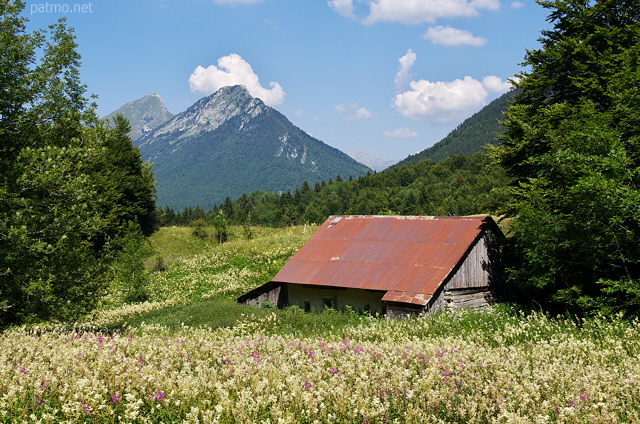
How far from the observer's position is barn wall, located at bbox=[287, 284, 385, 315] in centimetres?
2320

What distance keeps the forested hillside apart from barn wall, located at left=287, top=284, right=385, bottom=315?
298 feet

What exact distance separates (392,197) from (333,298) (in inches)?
5232

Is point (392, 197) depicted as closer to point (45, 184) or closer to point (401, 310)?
point (401, 310)

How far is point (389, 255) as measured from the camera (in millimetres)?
24328

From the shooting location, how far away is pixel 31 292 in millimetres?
13078

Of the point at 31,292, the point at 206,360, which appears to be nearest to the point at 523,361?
the point at 206,360

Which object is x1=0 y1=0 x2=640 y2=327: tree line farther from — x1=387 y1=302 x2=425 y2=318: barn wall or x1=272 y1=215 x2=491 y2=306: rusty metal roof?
x1=387 y1=302 x2=425 y2=318: barn wall


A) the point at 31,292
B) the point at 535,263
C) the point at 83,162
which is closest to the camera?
the point at 31,292

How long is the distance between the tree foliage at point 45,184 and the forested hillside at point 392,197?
10105cm

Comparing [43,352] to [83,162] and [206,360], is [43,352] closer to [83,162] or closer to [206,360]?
[206,360]

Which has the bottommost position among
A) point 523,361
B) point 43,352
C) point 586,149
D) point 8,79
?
point 523,361

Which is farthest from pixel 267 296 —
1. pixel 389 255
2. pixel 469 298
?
pixel 469 298

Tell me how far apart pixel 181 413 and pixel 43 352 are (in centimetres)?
341

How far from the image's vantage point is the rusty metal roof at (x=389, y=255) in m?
21.5
